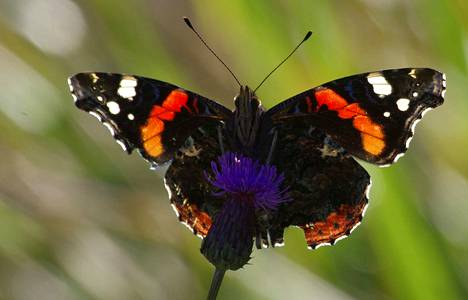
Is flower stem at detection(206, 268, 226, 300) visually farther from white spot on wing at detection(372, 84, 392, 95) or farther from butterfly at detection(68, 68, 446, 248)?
white spot on wing at detection(372, 84, 392, 95)

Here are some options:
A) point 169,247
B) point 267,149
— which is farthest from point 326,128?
point 169,247

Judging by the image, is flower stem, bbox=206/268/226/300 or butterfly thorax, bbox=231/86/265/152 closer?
flower stem, bbox=206/268/226/300

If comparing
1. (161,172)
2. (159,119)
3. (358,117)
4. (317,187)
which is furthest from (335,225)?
(161,172)

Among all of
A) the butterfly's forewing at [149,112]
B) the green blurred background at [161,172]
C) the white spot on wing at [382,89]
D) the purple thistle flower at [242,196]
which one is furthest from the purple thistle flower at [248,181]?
the green blurred background at [161,172]

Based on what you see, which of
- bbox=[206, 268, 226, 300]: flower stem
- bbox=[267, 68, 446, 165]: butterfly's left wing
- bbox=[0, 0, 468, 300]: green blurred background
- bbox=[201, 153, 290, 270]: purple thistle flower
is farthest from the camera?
bbox=[0, 0, 468, 300]: green blurred background

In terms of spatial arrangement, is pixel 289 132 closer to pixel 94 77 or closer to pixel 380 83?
pixel 380 83

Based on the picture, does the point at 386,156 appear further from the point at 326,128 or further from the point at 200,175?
the point at 200,175

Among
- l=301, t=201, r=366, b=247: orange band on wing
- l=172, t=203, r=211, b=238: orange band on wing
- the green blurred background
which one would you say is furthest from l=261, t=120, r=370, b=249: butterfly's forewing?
the green blurred background
